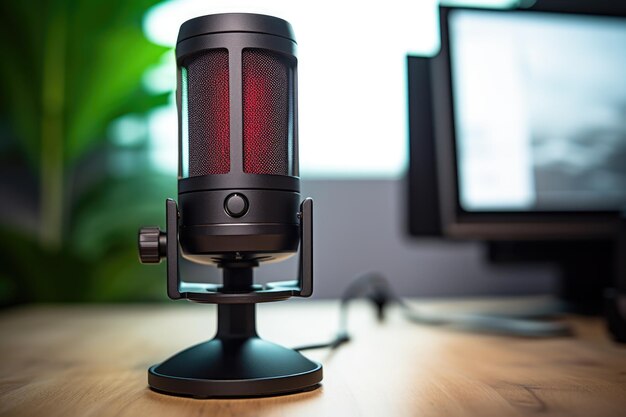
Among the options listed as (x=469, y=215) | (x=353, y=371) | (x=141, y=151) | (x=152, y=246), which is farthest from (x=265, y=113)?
(x=141, y=151)

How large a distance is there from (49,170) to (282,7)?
73cm

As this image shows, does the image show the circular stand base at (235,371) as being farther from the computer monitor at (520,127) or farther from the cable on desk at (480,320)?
the computer monitor at (520,127)

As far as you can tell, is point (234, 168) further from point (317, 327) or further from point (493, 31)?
point (493, 31)

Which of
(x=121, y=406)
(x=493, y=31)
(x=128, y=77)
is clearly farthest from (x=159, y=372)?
(x=128, y=77)

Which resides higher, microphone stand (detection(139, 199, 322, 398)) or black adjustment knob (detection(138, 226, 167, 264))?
black adjustment knob (detection(138, 226, 167, 264))

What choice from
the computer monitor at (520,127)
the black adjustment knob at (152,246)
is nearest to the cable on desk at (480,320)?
the computer monitor at (520,127)

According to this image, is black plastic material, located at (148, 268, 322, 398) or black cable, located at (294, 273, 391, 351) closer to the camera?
black plastic material, located at (148, 268, 322, 398)

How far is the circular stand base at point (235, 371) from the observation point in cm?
54

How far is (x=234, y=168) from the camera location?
0.56m

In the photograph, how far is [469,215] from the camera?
1.06 meters

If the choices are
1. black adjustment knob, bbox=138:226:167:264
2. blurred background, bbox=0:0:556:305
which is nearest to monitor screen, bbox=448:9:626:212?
blurred background, bbox=0:0:556:305

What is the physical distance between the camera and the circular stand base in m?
0.54

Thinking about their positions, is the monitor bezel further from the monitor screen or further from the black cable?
the black cable

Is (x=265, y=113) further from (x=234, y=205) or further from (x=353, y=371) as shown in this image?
(x=353, y=371)
